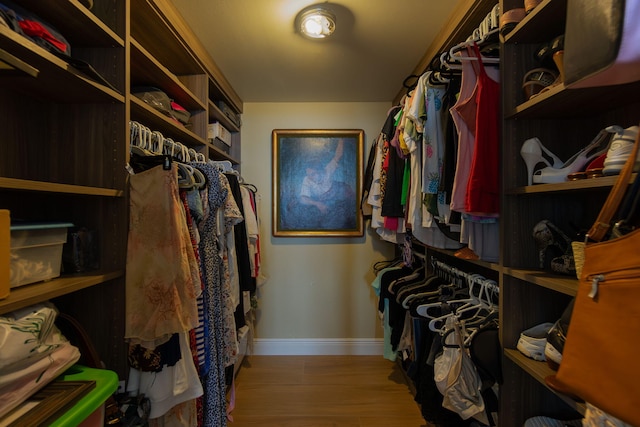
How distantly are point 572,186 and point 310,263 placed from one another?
6.74ft

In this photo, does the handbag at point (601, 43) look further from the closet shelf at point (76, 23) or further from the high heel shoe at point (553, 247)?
the closet shelf at point (76, 23)

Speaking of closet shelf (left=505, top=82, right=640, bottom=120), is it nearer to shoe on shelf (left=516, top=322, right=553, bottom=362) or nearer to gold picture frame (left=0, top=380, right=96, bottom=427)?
shoe on shelf (left=516, top=322, right=553, bottom=362)

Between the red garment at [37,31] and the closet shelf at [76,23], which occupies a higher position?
the closet shelf at [76,23]

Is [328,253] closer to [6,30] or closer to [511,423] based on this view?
[511,423]

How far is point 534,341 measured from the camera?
0.97 meters

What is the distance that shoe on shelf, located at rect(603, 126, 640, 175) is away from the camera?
2.25 ft

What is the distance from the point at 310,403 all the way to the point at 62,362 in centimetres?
159

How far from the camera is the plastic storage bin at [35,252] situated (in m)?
0.77

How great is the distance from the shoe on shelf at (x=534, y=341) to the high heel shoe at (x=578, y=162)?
21.3 inches

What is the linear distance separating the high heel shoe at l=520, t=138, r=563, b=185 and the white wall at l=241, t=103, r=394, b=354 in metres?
1.64

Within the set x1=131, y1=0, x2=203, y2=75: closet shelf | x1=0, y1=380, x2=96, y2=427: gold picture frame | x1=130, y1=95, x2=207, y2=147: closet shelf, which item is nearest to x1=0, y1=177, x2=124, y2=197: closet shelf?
x1=130, y1=95, x2=207, y2=147: closet shelf

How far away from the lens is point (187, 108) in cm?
184

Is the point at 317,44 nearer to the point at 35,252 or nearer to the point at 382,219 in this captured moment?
the point at 382,219

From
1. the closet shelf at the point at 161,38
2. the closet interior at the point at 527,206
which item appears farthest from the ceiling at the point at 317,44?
the closet interior at the point at 527,206
